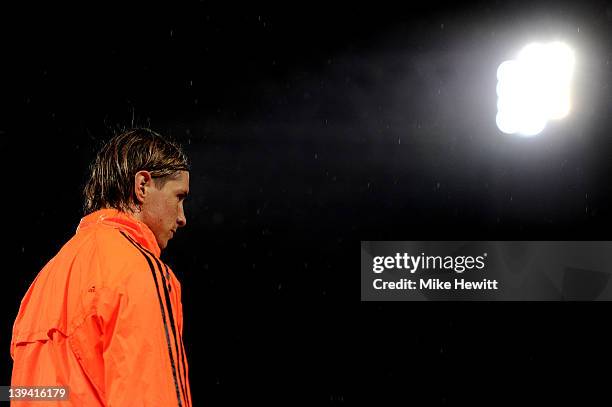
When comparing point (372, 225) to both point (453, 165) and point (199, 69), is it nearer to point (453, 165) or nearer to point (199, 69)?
point (453, 165)

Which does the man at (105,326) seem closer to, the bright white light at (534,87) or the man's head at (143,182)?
the man's head at (143,182)

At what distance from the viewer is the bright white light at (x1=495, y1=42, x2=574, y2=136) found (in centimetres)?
432

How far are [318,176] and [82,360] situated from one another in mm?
4291

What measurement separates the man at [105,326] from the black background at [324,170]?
3.62 meters

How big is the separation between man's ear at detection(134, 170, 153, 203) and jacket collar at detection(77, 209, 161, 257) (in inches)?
1.3

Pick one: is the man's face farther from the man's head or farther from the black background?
the black background

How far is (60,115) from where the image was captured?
439 cm

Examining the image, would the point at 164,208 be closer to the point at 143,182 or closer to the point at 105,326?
the point at 143,182

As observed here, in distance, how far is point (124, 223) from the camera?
83cm

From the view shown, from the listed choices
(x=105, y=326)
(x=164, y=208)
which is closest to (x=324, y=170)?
(x=164, y=208)

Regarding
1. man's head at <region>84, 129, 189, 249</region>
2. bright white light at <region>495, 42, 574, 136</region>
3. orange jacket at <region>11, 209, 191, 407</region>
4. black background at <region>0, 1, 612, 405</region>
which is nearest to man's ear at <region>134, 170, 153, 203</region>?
man's head at <region>84, 129, 189, 249</region>

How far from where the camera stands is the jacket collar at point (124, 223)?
0.82 meters

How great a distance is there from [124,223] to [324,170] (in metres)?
4.18

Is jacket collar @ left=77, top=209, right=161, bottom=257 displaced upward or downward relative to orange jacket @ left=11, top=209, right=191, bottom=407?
upward
